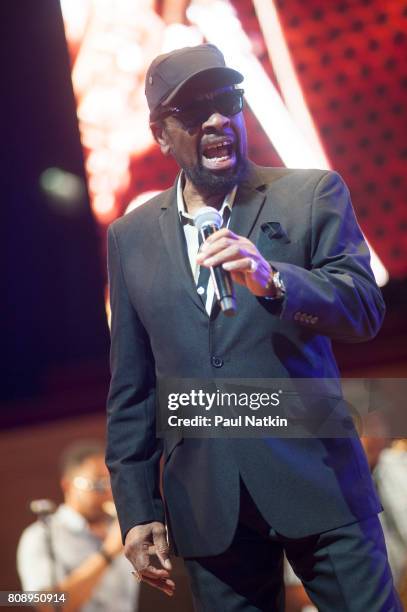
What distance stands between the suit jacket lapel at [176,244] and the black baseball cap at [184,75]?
0.17m

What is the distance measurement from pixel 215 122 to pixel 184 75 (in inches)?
4.5

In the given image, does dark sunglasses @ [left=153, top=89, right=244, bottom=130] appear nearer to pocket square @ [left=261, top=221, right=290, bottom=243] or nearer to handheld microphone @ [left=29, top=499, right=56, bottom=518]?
pocket square @ [left=261, top=221, right=290, bottom=243]

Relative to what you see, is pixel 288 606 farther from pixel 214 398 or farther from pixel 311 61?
pixel 311 61

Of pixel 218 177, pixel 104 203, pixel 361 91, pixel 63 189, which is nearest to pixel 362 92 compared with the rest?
pixel 361 91

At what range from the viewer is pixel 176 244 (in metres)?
1.51

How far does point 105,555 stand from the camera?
2.67m

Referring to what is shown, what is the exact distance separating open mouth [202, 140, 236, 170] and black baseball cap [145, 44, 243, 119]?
0.34ft

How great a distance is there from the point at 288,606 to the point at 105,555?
609 mm

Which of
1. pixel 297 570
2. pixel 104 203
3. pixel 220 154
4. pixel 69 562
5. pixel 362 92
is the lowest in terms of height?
pixel 69 562

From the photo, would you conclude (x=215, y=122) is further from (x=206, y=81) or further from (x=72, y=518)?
(x=72, y=518)

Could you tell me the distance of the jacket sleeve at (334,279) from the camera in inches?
49.3

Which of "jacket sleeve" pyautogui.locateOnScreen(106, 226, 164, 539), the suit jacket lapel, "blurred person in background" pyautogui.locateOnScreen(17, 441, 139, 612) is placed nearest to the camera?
the suit jacket lapel

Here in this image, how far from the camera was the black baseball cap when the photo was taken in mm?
1480

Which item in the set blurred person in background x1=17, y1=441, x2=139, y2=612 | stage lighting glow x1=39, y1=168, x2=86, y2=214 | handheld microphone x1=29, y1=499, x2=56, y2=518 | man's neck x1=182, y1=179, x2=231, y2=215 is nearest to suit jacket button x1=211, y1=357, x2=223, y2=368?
man's neck x1=182, y1=179, x2=231, y2=215
